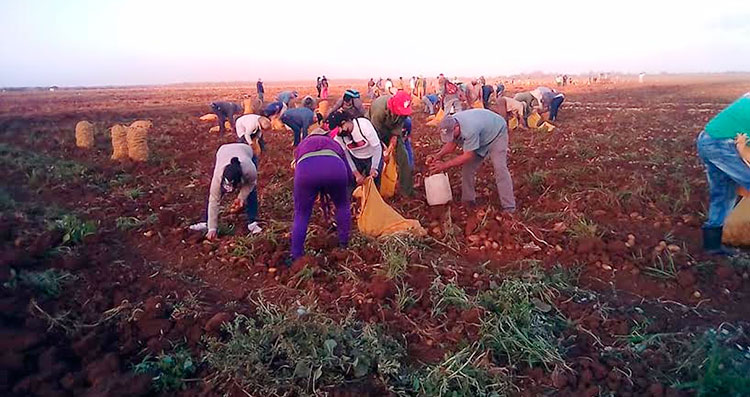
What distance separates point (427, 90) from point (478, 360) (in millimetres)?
22624

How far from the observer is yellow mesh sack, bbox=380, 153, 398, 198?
19.0ft

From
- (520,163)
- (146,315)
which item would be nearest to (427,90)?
(520,163)

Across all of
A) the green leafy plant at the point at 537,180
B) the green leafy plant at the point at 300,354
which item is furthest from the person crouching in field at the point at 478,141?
the green leafy plant at the point at 300,354

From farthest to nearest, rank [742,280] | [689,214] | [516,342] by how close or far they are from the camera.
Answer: [689,214]
[742,280]
[516,342]

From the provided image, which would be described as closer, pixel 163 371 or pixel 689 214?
pixel 163 371

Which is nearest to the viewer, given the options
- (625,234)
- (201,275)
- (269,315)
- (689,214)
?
(269,315)

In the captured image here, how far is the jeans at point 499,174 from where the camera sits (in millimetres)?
5164

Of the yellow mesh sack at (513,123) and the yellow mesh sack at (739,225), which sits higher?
the yellow mesh sack at (513,123)

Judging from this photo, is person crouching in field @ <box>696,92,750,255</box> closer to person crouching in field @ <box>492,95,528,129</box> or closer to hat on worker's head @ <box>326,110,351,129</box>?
hat on worker's head @ <box>326,110,351,129</box>

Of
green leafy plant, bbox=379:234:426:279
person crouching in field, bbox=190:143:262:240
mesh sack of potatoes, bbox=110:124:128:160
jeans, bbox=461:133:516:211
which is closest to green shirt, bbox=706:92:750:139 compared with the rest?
jeans, bbox=461:133:516:211

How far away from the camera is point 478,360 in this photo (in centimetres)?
288

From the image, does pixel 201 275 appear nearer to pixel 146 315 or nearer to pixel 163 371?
pixel 146 315

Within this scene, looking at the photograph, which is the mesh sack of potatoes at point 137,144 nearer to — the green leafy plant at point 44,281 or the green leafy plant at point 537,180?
the green leafy plant at point 44,281

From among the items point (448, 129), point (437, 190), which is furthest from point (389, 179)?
point (448, 129)
